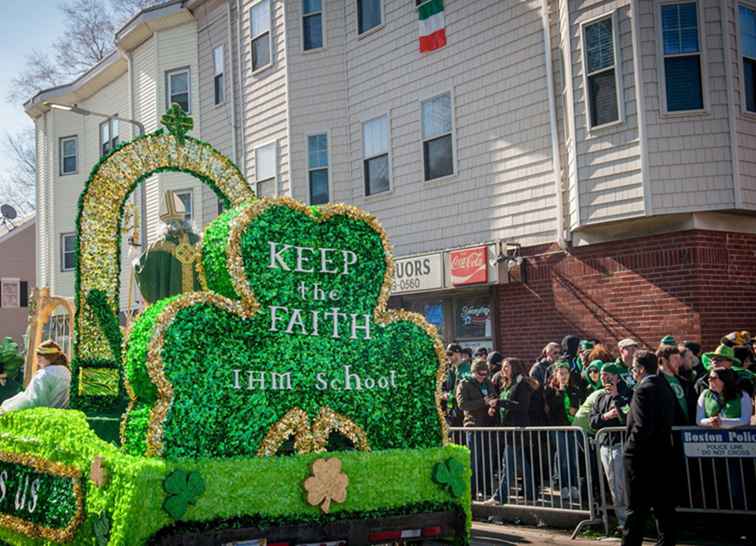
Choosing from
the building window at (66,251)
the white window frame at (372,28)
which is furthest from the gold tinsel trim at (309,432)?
the building window at (66,251)

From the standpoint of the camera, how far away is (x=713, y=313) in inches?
476

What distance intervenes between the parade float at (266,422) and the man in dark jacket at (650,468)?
1846 mm

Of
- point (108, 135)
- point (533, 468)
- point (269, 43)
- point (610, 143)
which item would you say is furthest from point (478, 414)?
point (108, 135)

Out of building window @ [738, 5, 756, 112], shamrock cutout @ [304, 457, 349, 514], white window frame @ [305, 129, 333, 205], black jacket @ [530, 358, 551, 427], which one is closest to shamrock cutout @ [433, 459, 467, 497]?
shamrock cutout @ [304, 457, 349, 514]

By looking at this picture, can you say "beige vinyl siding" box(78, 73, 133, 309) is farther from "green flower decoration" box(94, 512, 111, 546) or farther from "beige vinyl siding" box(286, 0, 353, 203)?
"green flower decoration" box(94, 512, 111, 546)

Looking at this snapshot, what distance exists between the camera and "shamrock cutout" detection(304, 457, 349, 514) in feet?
17.2

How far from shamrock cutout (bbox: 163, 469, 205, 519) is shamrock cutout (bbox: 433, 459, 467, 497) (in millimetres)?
1637

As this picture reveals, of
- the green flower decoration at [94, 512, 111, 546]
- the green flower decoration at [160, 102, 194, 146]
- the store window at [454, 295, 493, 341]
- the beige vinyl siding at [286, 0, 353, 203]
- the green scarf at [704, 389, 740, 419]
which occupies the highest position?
the beige vinyl siding at [286, 0, 353, 203]

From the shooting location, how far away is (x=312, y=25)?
18500 millimetres

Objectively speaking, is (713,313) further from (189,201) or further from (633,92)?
(189,201)

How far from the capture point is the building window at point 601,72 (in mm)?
12828

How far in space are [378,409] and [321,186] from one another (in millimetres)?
12817

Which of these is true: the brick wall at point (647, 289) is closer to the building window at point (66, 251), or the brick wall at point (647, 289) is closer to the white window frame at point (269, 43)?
the white window frame at point (269, 43)

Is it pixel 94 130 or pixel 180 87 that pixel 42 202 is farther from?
pixel 180 87
